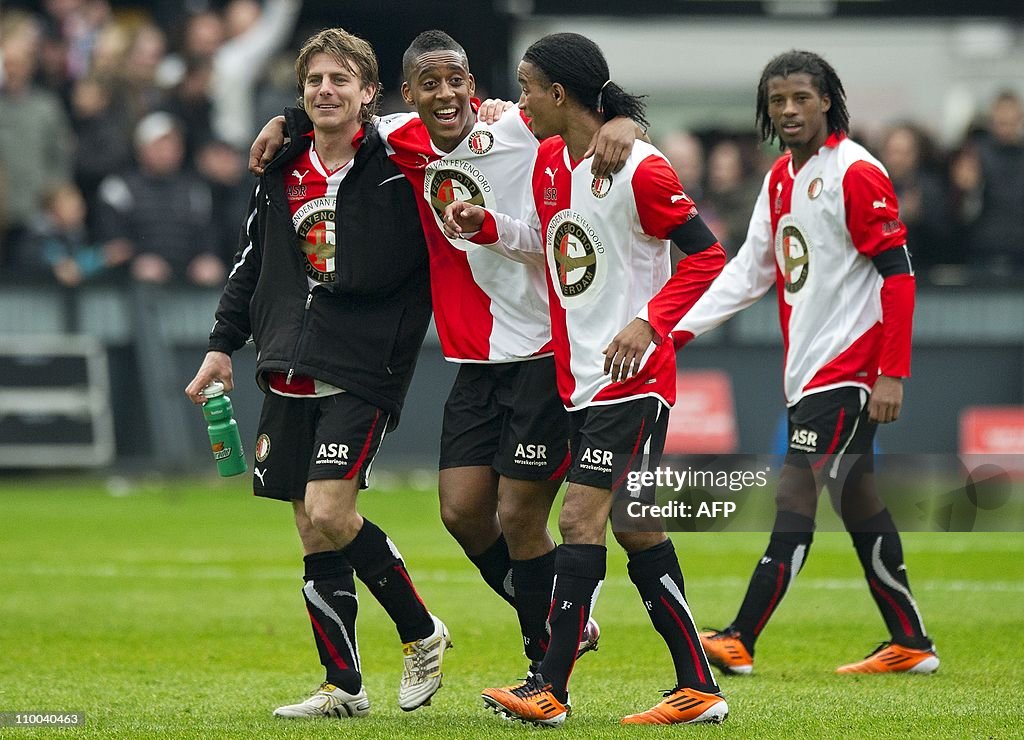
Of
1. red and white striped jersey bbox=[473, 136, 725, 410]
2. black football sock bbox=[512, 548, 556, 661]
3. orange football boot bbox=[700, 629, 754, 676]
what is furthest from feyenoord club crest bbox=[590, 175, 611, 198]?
orange football boot bbox=[700, 629, 754, 676]

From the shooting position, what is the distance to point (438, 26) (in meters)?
19.8

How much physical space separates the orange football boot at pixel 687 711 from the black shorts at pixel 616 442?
76cm

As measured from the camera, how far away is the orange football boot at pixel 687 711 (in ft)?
20.2

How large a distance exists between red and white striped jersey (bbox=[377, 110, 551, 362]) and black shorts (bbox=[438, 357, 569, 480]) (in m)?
0.08

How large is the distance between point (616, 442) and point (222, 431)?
1.63 m

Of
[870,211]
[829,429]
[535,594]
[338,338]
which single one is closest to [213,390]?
→ [338,338]

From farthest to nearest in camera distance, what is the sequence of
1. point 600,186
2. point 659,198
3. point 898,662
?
point 898,662 < point 600,186 < point 659,198

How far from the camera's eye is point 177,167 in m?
Answer: 16.1

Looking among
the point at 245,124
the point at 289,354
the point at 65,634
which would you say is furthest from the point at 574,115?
the point at 245,124

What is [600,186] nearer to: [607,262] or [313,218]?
[607,262]

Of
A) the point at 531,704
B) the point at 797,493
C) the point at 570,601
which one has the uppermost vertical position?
the point at 570,601

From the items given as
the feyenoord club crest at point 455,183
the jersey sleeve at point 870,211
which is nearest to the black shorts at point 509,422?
the feyenoord club crest at point 455,183

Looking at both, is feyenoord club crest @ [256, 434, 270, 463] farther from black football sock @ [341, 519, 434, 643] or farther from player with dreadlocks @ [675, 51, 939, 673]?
player with dreadlocks @ [675, 51, 939, 673]

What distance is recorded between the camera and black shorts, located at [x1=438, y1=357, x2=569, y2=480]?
663 centimetres
